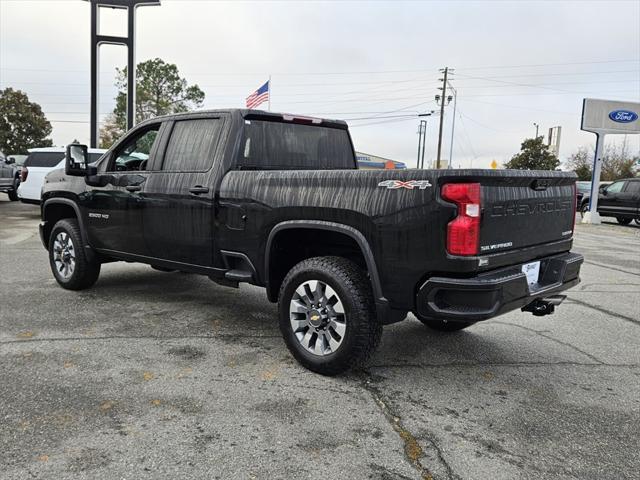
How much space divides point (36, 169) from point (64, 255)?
10020 mm

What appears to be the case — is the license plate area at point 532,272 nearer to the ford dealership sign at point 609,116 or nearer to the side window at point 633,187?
the side window at point 633,187

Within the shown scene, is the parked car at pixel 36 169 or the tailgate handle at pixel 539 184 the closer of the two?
the tailgate handle at pixel 539 184

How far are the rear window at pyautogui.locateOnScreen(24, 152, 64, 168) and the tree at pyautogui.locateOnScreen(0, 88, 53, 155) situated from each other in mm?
53433

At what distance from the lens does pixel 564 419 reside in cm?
321


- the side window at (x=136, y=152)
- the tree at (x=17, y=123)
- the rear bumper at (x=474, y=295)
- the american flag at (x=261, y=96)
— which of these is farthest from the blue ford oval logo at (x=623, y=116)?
the tree at (x=17, y=123)

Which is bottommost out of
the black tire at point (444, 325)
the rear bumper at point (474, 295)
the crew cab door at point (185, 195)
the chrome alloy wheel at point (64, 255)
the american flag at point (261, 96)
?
the black tire at point (444, 325)

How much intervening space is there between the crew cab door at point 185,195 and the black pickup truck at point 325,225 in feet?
0.04

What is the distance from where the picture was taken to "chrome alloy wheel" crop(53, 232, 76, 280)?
598 centimetres

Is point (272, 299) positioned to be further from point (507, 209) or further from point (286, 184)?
point (507, 209)

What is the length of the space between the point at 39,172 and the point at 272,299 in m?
12.8

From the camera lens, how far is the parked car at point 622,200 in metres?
20.0

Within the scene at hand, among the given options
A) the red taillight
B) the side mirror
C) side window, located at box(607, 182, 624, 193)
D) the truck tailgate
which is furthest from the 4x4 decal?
side window, located at box(607, 182, 624, 193)

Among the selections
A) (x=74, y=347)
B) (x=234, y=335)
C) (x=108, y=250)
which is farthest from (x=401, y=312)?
(x=108, y=250)

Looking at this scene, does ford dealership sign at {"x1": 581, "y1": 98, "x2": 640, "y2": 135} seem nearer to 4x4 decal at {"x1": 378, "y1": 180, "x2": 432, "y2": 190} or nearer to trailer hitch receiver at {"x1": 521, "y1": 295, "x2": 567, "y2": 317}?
trailer hitch receiver at {"x1": 521, "y1": 295, "x2": 567, "y2": 317}
